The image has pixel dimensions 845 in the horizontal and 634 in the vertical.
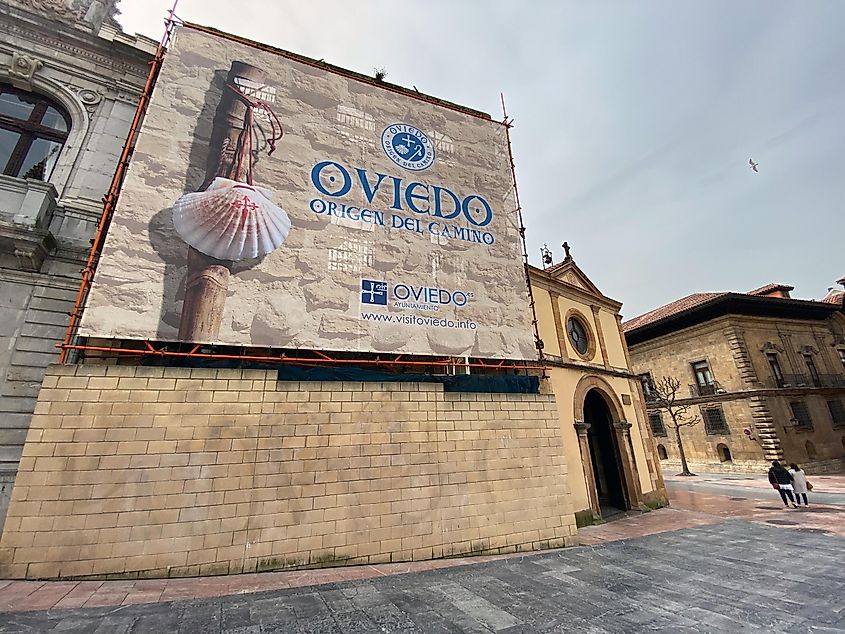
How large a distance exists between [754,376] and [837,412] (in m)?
6.46

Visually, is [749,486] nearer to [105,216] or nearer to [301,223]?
[301,223]

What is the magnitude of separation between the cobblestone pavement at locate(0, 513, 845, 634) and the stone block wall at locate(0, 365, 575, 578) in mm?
968

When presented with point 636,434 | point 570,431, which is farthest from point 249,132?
point 636,434

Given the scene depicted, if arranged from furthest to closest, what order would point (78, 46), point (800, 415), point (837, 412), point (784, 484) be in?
point (837, 412) < point (800, 415) < point (784, 484) < point (78, 46)

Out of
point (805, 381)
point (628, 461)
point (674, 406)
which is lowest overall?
point (628, 461)

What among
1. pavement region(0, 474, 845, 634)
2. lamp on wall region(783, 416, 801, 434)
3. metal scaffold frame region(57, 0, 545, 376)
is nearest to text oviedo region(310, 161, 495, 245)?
metal scaffold frame region(57, 0, 545, 376)

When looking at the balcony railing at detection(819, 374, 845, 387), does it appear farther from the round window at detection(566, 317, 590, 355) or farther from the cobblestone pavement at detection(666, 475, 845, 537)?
the round window at detection(566, 317, 590, 355)

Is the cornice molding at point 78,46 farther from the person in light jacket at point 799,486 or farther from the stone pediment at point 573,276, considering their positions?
the person in light jacket at point 799,486

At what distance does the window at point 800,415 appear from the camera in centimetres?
2067

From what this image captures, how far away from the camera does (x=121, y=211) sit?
5.93 meters

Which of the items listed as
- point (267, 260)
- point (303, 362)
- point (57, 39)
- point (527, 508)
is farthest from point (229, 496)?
point (57, 39)

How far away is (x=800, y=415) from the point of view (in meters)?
21.1

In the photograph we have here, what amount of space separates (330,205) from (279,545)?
19.2 feet

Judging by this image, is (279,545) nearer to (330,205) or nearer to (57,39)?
(330,205)
